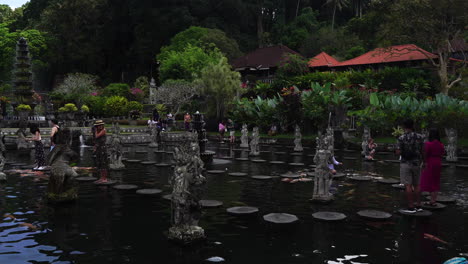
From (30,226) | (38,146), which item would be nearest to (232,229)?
(30,226)

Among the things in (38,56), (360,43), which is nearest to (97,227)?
(360,43)

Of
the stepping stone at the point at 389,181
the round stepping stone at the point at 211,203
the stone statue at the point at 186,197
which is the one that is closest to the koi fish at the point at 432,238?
the stone statue at the point at 186,197

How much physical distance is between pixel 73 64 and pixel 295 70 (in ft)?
145

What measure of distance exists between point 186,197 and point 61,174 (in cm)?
439

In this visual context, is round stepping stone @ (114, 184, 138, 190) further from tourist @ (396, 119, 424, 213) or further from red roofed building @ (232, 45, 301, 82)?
Answer: red roofed building @ (232, 45, 301, 82)

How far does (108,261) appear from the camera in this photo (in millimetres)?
5680

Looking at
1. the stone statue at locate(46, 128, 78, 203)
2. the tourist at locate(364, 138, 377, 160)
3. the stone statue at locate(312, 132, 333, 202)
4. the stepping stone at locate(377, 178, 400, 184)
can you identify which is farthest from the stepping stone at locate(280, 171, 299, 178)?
the stone statue at locate(46, 128, 78, 203)

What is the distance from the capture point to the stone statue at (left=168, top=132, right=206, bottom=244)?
634cm

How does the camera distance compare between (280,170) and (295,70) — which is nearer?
(280,170)

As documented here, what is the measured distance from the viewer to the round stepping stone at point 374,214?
317 inches

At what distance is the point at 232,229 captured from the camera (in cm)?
734

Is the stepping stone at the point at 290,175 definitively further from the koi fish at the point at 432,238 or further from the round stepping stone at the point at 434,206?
the koi fish at the point at 432,238

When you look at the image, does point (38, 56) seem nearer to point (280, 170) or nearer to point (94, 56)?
point (94, 56)

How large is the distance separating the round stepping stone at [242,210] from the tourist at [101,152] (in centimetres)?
517
